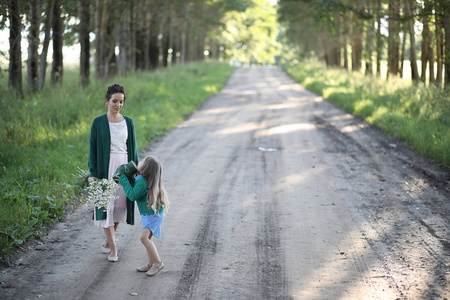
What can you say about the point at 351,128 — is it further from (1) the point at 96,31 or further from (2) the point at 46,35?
(1) the point at 96,31

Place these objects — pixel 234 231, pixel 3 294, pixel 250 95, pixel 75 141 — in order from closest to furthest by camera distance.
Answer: pixel 3 294
pixel 234 231
pixel 75 141
pixel 250 95

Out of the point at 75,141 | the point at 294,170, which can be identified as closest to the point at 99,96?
the point at 75,141

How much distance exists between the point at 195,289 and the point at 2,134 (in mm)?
6670

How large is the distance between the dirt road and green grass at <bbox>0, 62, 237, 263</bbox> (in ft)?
1.10

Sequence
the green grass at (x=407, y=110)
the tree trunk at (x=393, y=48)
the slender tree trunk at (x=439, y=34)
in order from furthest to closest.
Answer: the tree trunk at (x=393, y=48), the slender tree trunk at (x=439, y=34), the green grass at (x=407, y=110)

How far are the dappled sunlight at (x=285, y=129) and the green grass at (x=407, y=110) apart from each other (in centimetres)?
210

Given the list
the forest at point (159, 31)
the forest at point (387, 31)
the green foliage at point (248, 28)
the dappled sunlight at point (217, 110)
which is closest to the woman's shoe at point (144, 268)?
the forest at point (159, 31)

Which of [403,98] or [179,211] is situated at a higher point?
[403,98]

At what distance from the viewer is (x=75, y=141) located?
1080 centimetres

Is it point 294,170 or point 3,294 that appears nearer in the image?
point 3,294

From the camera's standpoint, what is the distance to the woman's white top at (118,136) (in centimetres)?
542

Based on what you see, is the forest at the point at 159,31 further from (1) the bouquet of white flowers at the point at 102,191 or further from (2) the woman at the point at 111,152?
(1) the bouquet of white flowers at the point at 102,191

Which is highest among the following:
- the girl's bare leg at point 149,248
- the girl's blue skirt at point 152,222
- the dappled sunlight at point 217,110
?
the dappled sunlight at point 217,110

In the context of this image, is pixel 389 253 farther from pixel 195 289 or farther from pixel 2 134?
pixel 2 134
